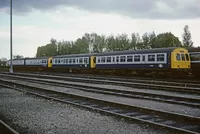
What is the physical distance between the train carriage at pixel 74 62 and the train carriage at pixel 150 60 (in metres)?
5.26

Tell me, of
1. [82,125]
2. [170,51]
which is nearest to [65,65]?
[170,51]

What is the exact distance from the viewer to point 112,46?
94750 millimetres

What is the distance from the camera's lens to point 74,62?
1695 inches

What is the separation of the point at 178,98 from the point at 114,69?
21.2m

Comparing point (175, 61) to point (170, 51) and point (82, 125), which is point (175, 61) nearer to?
point (170, 51)

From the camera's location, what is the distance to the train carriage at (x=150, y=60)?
88.5 feet

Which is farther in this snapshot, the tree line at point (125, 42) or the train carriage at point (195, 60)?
the tree line at point (125, 42)

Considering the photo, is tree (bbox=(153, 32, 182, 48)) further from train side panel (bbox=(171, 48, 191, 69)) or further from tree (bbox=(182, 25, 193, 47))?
train side panel (bbox=(171, 48, 191, 69))

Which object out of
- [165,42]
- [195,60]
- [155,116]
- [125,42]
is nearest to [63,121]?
[155,116]

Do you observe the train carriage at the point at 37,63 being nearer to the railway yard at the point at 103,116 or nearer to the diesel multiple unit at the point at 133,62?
the diesel multiple unit at the point at 133,62

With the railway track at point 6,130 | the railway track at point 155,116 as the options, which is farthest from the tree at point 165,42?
the railway track at point 6,130

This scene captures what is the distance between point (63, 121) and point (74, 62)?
34038mm

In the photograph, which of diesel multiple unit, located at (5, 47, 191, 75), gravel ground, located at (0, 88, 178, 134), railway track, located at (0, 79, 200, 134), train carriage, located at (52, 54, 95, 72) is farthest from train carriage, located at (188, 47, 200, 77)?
gravel ground, located at (0, 88, 178, 134)

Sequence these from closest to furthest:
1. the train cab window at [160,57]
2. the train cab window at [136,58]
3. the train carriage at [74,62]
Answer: the train cab window at [160,57], the train cab window at [136,58], the train carriage at [74,62]
